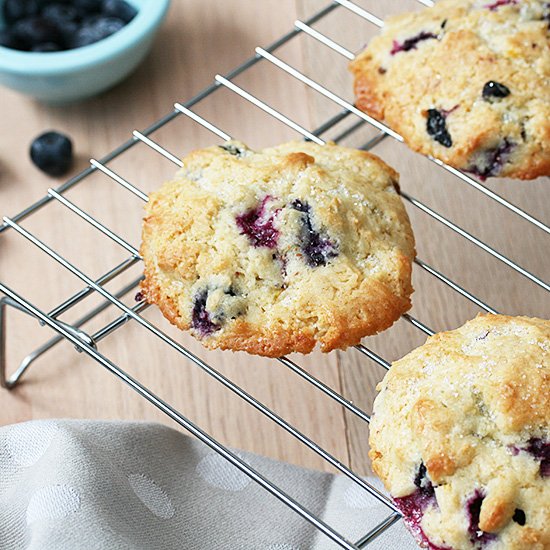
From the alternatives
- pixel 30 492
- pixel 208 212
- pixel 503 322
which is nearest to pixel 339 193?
pixel 208 212

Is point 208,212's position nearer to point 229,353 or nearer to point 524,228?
point 229,353

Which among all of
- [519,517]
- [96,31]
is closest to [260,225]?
[519,517]

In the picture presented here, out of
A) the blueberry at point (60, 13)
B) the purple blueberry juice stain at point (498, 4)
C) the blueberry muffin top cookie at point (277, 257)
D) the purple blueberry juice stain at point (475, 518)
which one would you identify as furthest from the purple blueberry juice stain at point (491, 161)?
the blueberry at point (60, 13)

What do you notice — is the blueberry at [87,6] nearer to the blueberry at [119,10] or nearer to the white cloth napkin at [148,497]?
the blueberry at [119,10]

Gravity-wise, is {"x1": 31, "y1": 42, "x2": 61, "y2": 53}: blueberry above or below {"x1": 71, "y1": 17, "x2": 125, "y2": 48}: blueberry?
below

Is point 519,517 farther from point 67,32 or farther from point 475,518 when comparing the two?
point 67,32

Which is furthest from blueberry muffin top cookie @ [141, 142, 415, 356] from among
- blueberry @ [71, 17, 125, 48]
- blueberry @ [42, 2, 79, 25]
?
blueberry @ [42, 2, 79, 25]

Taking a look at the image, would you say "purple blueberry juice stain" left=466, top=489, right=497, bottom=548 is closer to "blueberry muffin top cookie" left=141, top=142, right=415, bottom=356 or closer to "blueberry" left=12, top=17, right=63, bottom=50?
"blueberry muffin top cookie" left=141, top=142, right=415, bottom=356
